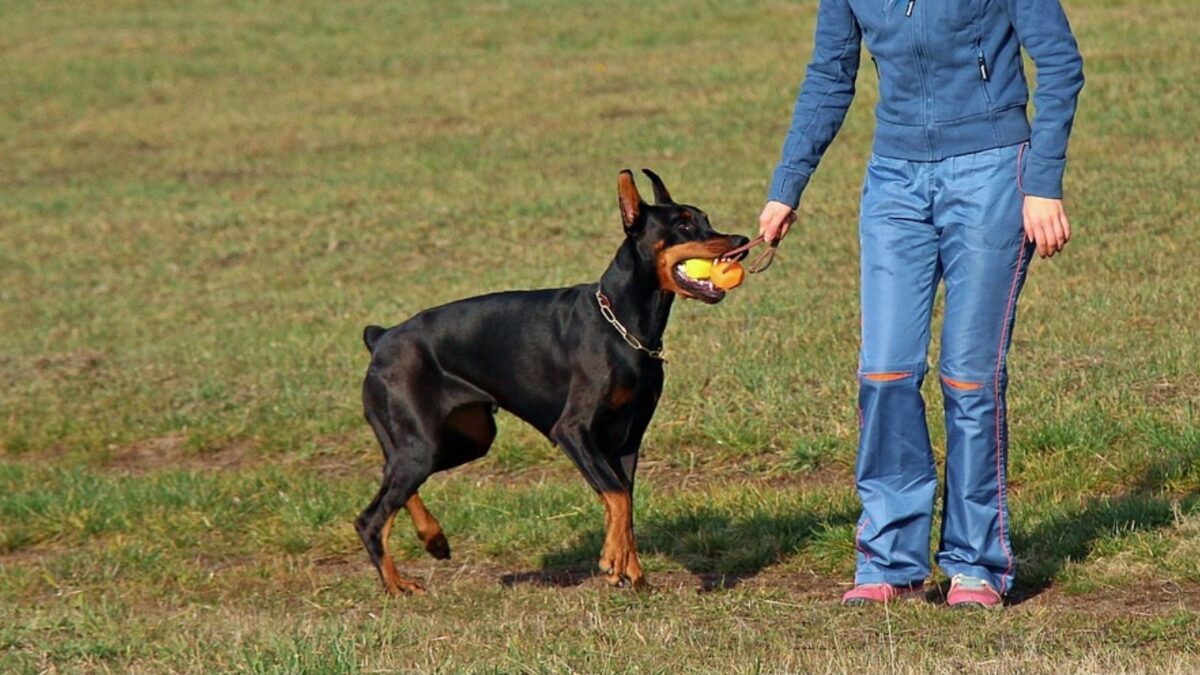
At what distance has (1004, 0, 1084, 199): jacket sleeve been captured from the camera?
17.8ft

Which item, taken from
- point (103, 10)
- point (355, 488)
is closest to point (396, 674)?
point (355, 488)

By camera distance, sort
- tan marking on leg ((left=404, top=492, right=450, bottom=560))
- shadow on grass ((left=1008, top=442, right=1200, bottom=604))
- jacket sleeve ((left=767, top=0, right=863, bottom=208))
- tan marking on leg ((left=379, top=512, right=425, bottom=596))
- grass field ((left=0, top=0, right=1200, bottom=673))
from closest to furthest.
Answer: grass field ((left=0, top=0, right=1200, bottom=673)), jacket sleeve ((left=767, top=0, right=863, bottom=208)), shadow on grass ((left=1008, top=442, right=1200, bottom=604)), tan marking on leg ((left=379, top=512, right=425, bottom=596)), tan marking on leg ((left=404, top=492, right=450, bottom=560))

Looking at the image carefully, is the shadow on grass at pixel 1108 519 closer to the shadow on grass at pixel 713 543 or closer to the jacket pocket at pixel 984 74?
the shadow on grass at pixel 713 543

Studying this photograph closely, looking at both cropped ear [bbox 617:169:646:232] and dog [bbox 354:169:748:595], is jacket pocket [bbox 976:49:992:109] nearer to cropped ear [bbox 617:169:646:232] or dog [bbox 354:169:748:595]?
dog [bbox 354:169:748:595]

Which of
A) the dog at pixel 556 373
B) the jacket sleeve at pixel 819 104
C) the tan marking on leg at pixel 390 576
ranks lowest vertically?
the tan marking on leg at pixel 390 576

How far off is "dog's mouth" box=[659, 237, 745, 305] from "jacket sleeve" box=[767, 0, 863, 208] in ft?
1.51

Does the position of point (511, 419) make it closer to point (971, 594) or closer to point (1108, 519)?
point (1108, 519)

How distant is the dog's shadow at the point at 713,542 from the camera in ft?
23.2

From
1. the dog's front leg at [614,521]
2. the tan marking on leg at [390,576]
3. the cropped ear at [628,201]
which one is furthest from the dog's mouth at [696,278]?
the tan marking on leg at [390,576]

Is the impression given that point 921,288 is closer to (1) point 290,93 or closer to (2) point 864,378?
(2) point 864,378

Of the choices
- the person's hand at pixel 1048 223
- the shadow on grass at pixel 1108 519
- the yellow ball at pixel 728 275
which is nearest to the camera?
the person's hand at pixel 1048 223

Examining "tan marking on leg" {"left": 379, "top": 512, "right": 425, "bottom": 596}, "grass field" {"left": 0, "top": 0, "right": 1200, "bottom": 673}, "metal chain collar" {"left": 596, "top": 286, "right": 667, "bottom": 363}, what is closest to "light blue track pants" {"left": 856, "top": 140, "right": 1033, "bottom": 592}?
"grass field" {"left": 0, "top": 0, "right": 1200, "bottom": 673}

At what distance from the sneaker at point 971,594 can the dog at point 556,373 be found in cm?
122

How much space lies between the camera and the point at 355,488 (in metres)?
8.87
